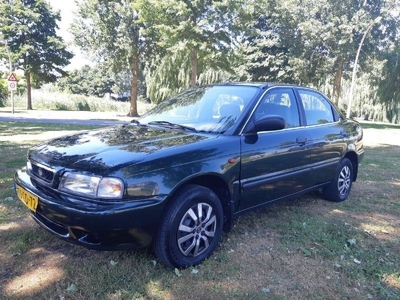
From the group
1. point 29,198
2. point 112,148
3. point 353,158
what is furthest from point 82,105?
point 112,148

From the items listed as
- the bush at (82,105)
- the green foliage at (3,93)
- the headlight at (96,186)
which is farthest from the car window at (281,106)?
the bush at (82,105)

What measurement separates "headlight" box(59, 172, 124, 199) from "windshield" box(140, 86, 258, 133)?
3.94 feet

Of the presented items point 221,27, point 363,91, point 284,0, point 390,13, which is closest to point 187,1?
point 221,27

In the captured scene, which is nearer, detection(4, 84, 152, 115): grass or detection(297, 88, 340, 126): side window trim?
detection(297, 88, 340, 126): side window trim

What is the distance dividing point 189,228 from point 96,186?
87cm

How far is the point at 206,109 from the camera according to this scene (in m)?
3.72

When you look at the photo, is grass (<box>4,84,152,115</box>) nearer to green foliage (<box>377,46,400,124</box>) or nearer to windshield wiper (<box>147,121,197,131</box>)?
green foliage (<box>377,46,400,124</box>)

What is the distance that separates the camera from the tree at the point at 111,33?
23.0m

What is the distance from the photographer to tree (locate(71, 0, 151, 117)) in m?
23.0

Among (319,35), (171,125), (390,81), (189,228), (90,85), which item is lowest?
(189,228)

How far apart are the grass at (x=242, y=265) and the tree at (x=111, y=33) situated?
2077 centimetres

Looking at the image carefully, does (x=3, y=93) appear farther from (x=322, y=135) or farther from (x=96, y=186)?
(x=96, y=186)

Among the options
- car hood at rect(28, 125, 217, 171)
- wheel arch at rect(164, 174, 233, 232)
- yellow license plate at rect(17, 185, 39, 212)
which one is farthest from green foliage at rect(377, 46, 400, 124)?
yellow license plate at rect(17, 185, 39, 212)

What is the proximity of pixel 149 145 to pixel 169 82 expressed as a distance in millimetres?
26313
